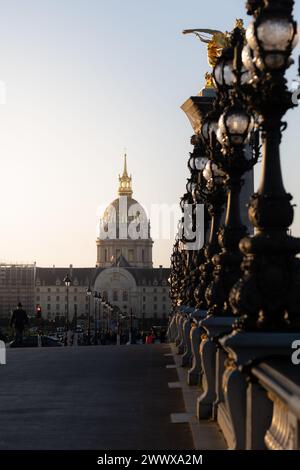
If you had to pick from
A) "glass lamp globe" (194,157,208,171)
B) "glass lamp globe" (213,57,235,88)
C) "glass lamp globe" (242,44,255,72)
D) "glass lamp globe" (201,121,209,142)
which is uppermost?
"glass lamp globe" (213,57,235,88)

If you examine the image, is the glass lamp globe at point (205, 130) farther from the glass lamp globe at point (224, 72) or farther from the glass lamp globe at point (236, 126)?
the glass lamp globe at point (236, 126)

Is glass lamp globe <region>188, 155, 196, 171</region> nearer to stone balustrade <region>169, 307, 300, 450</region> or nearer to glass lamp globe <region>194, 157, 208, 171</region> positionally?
glass lamp globe <region>194, 157, 208, 171</region>

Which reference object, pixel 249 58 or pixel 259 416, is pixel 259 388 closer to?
pixel 259 416

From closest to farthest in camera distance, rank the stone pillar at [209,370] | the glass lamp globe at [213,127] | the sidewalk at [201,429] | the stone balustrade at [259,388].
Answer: the stone balustrade at [259,388] → the sidewalk at [201,429] → the stone pillar at [209,370] → the glass lamp globe at [213,127]

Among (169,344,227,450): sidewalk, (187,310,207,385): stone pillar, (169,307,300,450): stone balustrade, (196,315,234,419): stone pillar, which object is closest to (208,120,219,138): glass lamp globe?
(187,310,207,385): stone pillar

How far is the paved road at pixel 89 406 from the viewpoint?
12141mm

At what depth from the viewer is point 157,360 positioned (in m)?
28.2

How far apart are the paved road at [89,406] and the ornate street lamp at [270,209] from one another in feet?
9.08

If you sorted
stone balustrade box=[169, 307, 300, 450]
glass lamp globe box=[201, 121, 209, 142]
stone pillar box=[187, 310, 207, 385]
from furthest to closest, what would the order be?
stone pillar box=[187, 310, 207, 385], glass lamp globe box=[201, 121, 209, 142], stone balustrade box=[169, 307, 300, 450]

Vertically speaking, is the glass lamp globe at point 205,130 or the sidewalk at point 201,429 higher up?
the glass lamp globe at point 205,130

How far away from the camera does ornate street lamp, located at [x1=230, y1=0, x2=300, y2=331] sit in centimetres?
933

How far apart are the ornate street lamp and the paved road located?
9.08 feet

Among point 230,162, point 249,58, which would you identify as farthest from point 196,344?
point 249,58

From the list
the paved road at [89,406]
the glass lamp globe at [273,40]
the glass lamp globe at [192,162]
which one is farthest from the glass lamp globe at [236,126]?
the glass lamp globe at [192,162]
